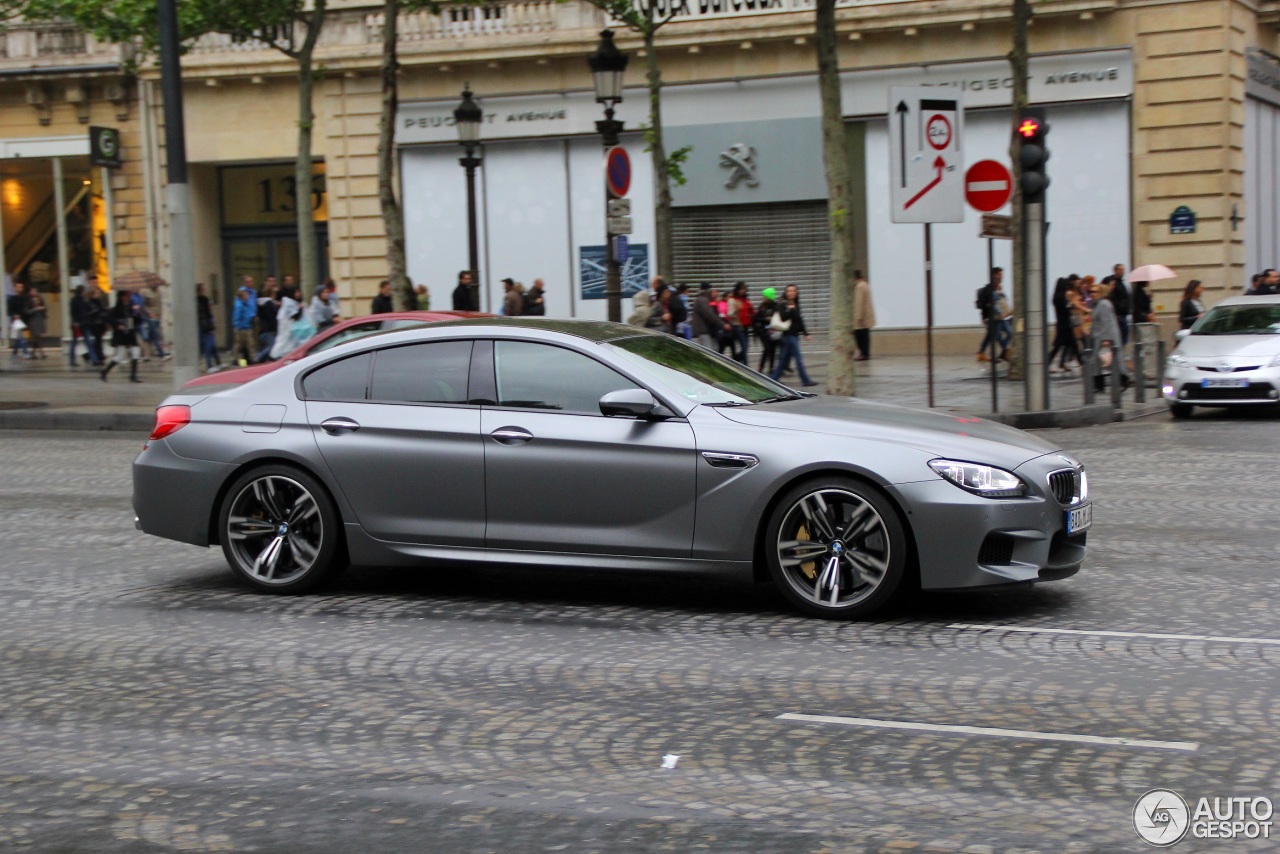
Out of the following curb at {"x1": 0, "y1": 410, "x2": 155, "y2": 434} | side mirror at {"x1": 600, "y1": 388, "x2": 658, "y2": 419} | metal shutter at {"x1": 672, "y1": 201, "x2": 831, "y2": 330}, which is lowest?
curb at {"x1": 0, "y1": 410, "x2": 155, "y2": 434}

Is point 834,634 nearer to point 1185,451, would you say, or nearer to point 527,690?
point 527,690

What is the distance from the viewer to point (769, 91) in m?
30.4

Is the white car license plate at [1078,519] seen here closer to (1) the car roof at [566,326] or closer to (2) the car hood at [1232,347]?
(1) the car roof at [566,326]

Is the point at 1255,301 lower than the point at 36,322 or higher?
lower

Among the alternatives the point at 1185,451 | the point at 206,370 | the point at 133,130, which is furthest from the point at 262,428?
the point at 133,130

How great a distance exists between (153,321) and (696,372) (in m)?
28.0

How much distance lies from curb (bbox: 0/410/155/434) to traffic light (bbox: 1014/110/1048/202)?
434 inches

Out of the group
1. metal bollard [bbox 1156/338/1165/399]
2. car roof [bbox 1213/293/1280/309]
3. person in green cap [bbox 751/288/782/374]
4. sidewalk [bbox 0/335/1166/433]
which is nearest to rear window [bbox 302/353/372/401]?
sidewalk [bbox 0/335/1166/433]

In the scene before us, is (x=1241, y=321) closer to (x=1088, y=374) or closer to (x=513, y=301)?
(x=1088, y=374)

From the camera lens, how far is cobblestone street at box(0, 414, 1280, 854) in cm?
437

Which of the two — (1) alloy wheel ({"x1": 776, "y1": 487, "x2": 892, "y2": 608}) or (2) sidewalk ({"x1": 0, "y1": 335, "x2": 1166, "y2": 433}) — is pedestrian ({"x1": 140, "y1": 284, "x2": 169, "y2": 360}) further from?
(1) alloy wheel ({"x1": 776, "y1": 487, "x2": 892, "y2": 608})

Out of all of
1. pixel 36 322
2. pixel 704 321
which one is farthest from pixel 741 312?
pixel 36 322

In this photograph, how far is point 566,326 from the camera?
7.79 meters

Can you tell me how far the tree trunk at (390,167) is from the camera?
923 inches
